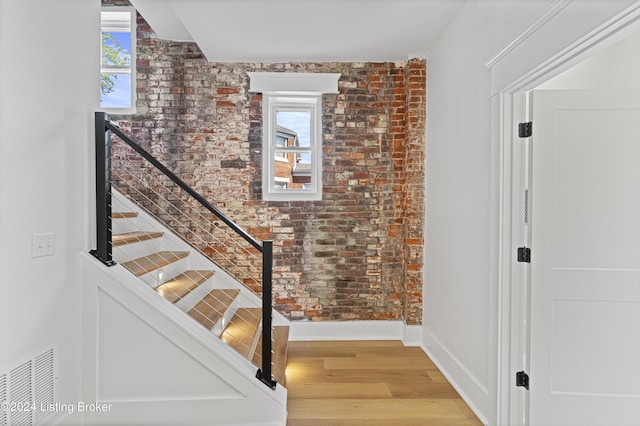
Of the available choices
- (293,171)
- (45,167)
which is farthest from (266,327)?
(293,171)

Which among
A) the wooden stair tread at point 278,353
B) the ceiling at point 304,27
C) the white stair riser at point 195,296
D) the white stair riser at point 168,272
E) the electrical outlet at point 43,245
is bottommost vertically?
the wooden stair tread at point 278,353

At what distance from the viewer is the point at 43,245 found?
2094 millimetres

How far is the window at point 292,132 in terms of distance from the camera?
4086mm

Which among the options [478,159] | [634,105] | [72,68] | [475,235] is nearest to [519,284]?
[475,235]

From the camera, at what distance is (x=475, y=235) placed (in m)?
2.80

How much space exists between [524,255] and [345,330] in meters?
2.32

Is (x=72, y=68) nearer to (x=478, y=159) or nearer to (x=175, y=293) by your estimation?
(x=175, y=293)

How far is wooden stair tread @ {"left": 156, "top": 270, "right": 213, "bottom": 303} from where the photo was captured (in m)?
2.82

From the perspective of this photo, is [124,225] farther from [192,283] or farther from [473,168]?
[473,168]

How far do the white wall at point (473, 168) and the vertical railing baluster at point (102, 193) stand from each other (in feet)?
7.78

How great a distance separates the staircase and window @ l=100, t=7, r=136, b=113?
3.25 feet

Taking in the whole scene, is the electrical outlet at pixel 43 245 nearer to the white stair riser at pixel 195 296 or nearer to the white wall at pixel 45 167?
the white wall at pixel 45 167

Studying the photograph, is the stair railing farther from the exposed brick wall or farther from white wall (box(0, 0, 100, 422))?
the exposed brick wall

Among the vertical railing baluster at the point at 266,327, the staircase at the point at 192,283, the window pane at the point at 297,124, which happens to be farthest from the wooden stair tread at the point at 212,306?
the window pane at the point at 297,124
